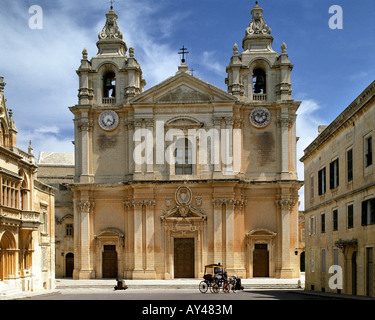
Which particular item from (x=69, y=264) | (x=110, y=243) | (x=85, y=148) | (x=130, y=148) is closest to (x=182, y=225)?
(x=110, y=243)

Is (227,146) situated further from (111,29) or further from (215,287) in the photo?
(215,287)

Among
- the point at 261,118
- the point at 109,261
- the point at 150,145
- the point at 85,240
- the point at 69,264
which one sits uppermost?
the point at 261,118

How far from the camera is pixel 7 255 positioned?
31297mm

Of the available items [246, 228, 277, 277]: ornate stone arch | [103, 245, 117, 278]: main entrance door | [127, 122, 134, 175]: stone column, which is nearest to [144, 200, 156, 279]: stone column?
[127, 122, 134, 175]: stone column

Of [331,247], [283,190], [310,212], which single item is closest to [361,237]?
[331,247]

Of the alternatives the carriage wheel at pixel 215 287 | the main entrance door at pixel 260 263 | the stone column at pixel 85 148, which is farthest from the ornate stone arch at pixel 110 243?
the carriage wheel at pixel 215 287

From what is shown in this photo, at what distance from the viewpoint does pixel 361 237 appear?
26.7m

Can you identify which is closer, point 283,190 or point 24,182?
point 24,182

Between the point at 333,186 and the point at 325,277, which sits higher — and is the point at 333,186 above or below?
above

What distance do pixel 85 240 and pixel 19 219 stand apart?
13612 millimetres

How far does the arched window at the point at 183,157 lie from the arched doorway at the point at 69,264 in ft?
41.4

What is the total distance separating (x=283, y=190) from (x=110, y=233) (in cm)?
1372

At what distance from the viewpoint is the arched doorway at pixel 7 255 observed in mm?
30859

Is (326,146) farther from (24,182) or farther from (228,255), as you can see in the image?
(24,182)
